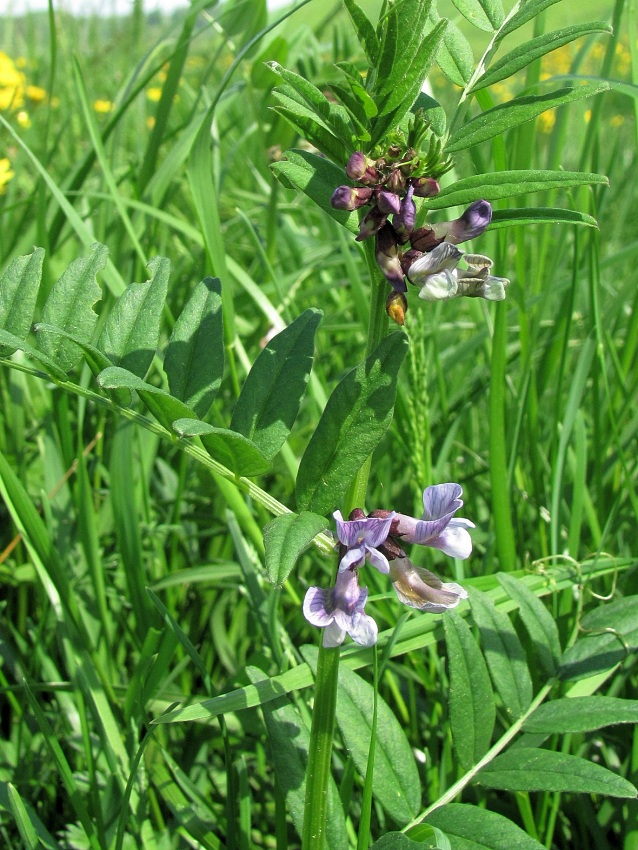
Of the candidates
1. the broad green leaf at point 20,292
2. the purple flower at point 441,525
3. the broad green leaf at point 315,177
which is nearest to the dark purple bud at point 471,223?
the broad green leaf at point 315,177

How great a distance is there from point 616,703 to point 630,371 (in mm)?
998

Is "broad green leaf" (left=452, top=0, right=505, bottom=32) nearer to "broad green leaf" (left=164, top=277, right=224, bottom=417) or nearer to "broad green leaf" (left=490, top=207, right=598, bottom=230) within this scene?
"broad green leaf" (left=490, top=207, right=598, bottom=230)

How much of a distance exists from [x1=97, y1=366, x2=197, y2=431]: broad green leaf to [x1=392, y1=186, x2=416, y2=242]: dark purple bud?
26 centimetres

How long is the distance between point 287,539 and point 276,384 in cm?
24

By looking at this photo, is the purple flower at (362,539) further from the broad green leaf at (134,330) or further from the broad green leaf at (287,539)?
the broad green leaf at (134,330)

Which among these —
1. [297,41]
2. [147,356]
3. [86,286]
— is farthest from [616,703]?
[297,41]

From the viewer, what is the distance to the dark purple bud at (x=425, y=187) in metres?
0.79

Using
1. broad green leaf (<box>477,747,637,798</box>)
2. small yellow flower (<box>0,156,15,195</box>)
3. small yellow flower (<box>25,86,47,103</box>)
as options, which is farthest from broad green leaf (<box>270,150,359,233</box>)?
small yellow flower (<box>25,86,47,103</box>)

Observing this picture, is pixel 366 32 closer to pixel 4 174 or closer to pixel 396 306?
pixel 396 306

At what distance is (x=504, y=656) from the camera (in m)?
1.13

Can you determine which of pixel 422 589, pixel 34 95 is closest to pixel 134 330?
pixel 422 589

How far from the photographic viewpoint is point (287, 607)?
167 centimetres

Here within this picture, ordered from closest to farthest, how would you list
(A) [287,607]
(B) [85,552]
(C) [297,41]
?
1. (B) [85,552]
2. (A) [287,607]
3. (C) [297,41]

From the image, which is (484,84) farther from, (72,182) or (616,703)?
(72,182)
